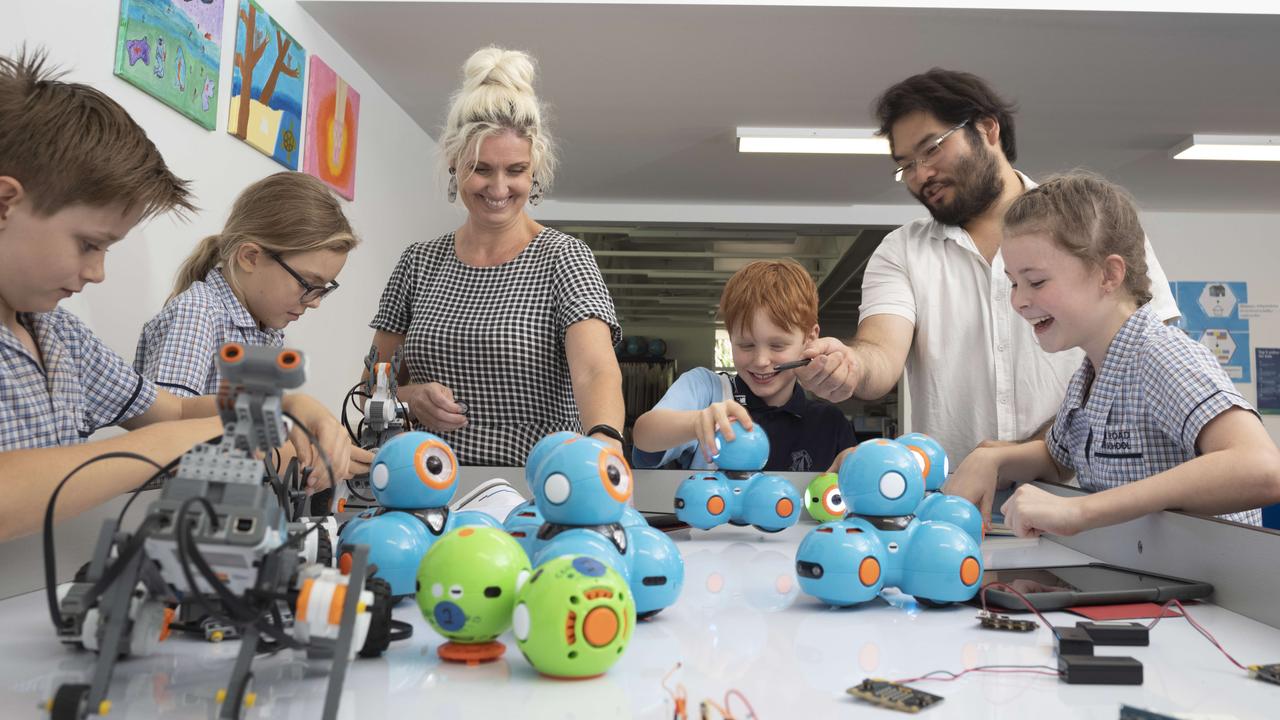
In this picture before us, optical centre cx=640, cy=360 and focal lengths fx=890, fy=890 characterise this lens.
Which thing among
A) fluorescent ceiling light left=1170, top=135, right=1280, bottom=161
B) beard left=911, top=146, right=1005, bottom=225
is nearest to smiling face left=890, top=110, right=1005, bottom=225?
beard left=911, top=146, right=1005, bottom=225

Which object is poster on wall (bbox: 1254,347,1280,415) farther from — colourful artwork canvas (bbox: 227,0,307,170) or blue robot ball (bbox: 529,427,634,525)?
blue robot ball (bbox: 529,427,634,525)

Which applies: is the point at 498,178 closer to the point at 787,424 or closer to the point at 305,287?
the point at 305,287

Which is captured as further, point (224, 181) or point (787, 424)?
point (224, 181)

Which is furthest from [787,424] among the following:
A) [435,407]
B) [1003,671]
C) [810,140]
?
[810,140]

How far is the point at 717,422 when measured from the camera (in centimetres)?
132

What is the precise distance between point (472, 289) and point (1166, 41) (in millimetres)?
3100

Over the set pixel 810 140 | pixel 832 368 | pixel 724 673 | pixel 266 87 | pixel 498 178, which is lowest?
pixel 724 673

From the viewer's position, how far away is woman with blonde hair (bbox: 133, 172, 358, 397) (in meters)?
1.54

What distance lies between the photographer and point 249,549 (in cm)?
55

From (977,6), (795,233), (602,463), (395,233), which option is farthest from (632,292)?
(602,463)

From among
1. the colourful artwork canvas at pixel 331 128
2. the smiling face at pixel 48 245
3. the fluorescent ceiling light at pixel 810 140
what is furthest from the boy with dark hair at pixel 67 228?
the fluorescent ceiling light at pixel 810 140

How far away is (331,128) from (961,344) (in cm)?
256

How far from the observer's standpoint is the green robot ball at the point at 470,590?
69 cm

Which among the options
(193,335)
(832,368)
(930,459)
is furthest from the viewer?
(832,368)
